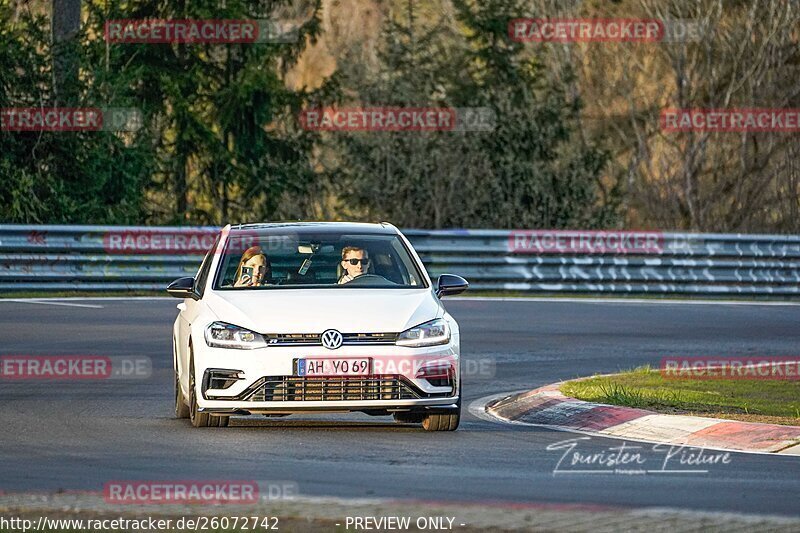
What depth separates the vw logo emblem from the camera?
12.4 m

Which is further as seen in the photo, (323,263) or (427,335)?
(323,263)

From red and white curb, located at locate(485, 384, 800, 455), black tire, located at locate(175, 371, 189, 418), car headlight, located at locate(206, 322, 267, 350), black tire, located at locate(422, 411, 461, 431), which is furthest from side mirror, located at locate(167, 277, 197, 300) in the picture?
red and white curb, located at locate(485, 384, 800, 455)

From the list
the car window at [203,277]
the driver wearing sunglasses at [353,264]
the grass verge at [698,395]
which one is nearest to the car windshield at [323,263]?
the driver wearing sunglasses at [353,264]

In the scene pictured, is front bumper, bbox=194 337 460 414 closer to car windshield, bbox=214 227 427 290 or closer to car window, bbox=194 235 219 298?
car windshield, bbox=214 227 427 290

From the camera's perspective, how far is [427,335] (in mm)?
12695

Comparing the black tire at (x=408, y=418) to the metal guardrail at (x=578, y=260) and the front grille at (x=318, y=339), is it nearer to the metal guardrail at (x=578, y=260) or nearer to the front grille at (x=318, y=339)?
the front grille at (x=318, y=339)

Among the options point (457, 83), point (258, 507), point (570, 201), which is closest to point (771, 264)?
point (570, 201)

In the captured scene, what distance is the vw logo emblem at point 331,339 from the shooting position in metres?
12.4

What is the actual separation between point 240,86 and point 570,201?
755cm

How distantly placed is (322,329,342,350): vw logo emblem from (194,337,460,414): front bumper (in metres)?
0.04

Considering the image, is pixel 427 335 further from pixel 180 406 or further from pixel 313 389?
pixel 180 406

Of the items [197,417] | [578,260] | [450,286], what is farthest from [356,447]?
[578,260]

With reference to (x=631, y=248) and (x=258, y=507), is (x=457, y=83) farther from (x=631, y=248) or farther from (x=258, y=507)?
(x=258, y=507)

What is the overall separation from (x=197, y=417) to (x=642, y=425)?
3.18 m
